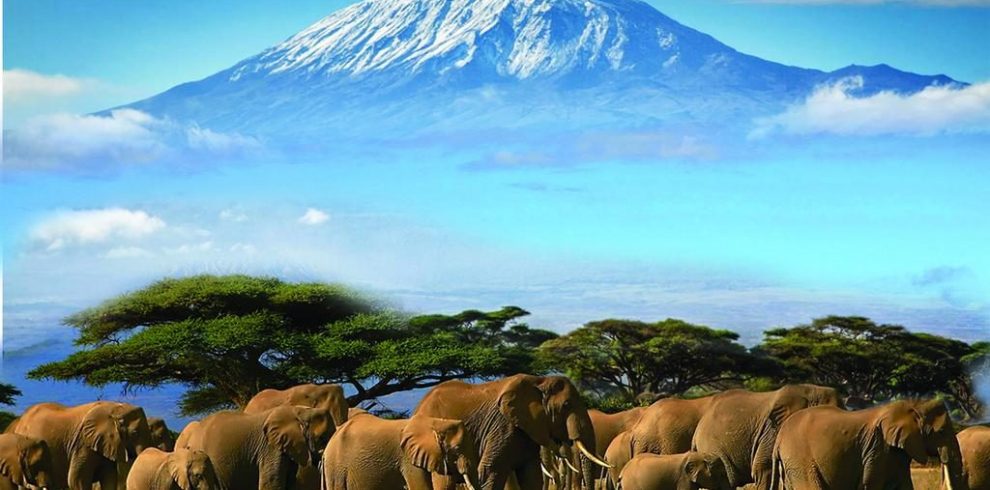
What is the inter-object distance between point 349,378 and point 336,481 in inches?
1047

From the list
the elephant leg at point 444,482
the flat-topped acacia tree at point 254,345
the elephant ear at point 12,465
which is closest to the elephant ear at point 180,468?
the elephant leg at point 444,482

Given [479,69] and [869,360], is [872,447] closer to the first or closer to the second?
[869,360]

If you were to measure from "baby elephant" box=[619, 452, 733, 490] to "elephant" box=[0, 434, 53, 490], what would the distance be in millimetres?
6533

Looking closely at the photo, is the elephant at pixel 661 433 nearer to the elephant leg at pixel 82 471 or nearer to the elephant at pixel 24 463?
the elephant leg at pixel 82 471

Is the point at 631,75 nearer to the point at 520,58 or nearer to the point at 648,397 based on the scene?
the point at 520,58

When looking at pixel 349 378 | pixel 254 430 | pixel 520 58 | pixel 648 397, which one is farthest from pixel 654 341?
pixel 520 58

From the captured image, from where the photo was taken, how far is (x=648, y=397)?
154ft

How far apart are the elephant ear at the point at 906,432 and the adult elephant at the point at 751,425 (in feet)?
8.06

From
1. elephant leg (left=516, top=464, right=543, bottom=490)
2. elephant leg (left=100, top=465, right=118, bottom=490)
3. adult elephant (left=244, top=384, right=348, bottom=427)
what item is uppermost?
adult elephant (left=244, top=384, right=348, bottom=427)

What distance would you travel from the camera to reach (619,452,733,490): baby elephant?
19.7 meters

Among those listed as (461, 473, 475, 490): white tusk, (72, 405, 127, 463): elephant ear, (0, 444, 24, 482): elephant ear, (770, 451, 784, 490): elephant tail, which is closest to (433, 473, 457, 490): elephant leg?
(461, 473, 475, 490): white tusk

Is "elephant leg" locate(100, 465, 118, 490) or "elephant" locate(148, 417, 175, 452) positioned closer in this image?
"elephant leg" locate(100, 465, 118, 490)

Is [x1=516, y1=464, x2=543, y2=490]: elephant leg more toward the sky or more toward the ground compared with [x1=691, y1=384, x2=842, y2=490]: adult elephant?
more toward the ground

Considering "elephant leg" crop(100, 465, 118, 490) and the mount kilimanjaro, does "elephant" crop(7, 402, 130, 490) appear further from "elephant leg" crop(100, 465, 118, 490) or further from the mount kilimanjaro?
the mount kilimanjaro
